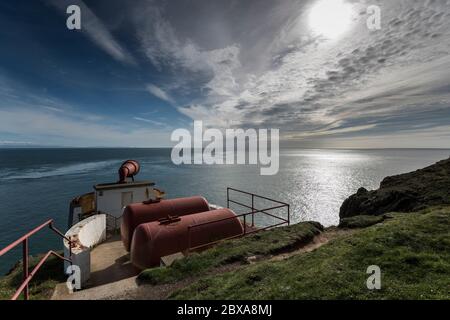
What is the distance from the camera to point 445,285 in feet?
18.1

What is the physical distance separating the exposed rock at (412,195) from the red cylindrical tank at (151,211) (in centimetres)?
1280

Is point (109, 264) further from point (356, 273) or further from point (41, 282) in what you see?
point (356, 273)

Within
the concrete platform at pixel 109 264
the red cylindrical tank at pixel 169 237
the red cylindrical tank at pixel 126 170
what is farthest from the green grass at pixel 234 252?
the red cylindrical tank at pixel 126 170

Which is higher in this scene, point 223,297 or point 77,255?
point 223,297

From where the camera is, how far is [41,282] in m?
10.9

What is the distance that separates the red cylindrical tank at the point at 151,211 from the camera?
14008 millimetres

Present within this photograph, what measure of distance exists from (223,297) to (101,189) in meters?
16.1

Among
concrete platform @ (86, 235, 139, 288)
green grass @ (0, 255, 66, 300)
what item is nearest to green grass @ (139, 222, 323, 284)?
concrete platform @ (86, 235, 139, 288)

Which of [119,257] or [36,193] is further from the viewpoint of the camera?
[36,193]

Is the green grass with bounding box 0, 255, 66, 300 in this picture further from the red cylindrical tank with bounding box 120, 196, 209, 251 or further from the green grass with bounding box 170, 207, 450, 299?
the green grass with bounding box 170, 207, 450, 299

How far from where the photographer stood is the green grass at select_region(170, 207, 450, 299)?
559 cm

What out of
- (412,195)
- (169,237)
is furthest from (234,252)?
(412,195)
